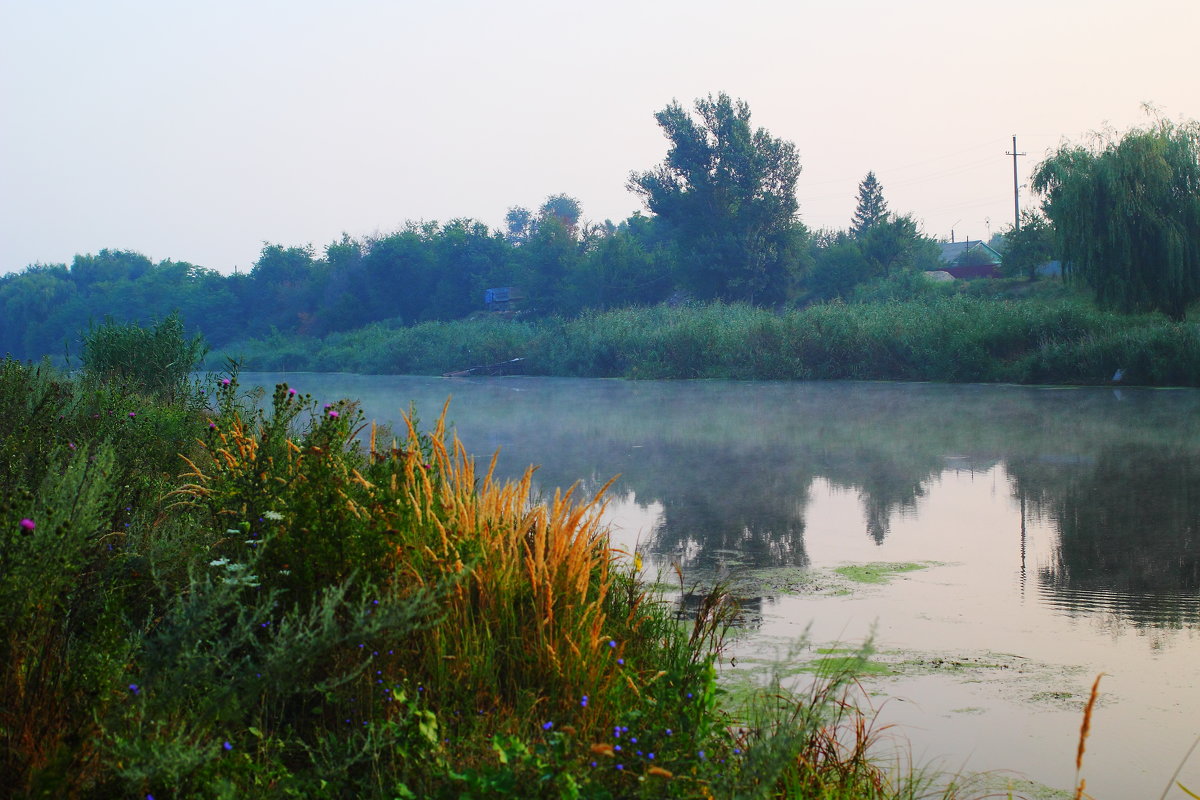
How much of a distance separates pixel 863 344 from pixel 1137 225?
7192 mm

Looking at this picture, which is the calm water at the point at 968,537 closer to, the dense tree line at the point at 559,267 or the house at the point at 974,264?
the dense tree line at the point at 559,267

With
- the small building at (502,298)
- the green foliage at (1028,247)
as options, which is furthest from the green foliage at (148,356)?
the small building at (502,298)

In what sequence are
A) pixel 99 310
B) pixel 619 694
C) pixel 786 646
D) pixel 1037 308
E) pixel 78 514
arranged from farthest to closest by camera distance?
pixel 99 310 < pixel 1037 308 < pixel 786 646 < pixel 619 694 < pixel 78 514

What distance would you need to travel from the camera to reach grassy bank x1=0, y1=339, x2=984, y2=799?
277 cm

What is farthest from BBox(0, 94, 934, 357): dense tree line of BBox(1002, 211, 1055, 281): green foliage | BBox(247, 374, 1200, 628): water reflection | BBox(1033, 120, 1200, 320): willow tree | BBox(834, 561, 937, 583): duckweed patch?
BBox(834, 561, 937, 583): duckweed patch

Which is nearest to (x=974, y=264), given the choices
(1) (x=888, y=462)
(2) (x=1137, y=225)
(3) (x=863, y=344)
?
(3) (x=863, y=344)

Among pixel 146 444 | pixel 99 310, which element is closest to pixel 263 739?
pixel 146 444

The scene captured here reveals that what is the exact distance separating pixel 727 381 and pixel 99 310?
53343mm

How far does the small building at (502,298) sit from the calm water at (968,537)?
37.9m

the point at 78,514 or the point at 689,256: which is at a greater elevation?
the point at 689,256

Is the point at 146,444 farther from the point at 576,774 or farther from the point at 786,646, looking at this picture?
the point at 576,774

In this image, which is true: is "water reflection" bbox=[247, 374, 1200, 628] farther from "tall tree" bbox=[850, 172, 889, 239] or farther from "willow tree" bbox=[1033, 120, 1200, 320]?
"tall tree" bbox=[850, 172, 889, 239]

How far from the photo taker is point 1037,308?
26.8 metres

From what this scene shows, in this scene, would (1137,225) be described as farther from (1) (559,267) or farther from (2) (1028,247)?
(1) (559,267)
